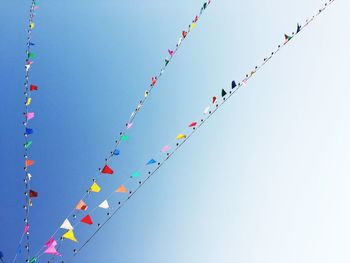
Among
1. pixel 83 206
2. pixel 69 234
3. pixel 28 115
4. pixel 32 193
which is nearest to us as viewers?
pixel 69 234

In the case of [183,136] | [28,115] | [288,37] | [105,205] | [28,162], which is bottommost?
[105,205]

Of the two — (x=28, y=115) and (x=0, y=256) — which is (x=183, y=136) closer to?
(x=28, y=115)

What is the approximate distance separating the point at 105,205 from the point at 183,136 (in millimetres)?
2580

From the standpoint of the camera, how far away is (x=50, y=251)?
6531 millimetres

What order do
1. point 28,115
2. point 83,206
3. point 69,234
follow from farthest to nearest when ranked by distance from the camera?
1. point 28,115
2. point 83,206
3. point 69,234

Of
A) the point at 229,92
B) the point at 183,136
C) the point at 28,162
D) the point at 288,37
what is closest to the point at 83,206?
the point at 28,162

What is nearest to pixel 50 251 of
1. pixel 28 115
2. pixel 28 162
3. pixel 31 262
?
pixel 31 262

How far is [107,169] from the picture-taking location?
753 centimetres

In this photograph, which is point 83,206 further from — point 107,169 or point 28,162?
point 28,162

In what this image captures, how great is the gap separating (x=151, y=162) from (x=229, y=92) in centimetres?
268

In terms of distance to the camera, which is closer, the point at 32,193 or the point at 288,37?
the point at 32,193

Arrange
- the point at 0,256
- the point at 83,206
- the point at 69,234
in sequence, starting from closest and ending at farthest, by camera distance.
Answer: the point at 0,256 → the point at 69,234 → the point at 83,206

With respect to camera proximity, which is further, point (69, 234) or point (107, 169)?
point (107, 169)

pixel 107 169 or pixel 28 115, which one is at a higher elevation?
pixel 28 115
